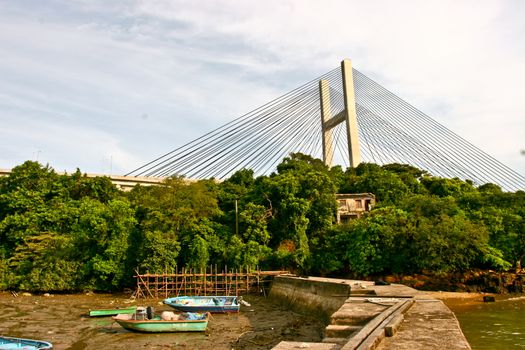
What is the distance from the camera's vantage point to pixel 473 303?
74.3ft

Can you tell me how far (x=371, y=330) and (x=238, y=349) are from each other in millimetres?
7043

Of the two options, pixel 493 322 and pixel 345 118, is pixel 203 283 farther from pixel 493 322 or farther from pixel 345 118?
pixel 345 118

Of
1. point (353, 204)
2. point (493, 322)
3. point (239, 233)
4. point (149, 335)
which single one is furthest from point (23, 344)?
point (353, 204)

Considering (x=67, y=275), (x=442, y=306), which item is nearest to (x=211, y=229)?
(x=67, y=275)

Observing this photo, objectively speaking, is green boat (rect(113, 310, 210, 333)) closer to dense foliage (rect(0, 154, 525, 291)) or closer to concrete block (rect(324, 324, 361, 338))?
concrete block (rect(324, 324, 361, 338))

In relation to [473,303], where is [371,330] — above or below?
above

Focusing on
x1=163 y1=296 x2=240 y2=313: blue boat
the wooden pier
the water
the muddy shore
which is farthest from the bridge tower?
x1=163 y1=296 x2=240 y2=313: blue boat

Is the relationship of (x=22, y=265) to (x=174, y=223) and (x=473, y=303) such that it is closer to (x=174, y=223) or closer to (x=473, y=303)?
(x=174, y=223)

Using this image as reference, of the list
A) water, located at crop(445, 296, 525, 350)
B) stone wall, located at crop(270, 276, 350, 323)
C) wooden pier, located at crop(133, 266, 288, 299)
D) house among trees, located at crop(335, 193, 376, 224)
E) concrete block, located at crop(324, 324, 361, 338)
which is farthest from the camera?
house among trees, located at crop(335, 193, 376, 224)

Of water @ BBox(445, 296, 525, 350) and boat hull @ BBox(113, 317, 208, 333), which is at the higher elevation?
boat hull @ BBox(113, 317, 208, 333)

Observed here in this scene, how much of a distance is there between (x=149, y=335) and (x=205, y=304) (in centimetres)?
484

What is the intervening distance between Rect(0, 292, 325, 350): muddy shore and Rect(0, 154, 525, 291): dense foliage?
16.8 feet

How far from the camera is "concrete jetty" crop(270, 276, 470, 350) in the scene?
249 inches

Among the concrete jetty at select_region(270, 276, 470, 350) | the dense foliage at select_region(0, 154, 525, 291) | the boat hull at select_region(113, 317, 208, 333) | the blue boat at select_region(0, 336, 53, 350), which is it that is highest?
the dense foliage at select_region(0, 154, 525, 291)
